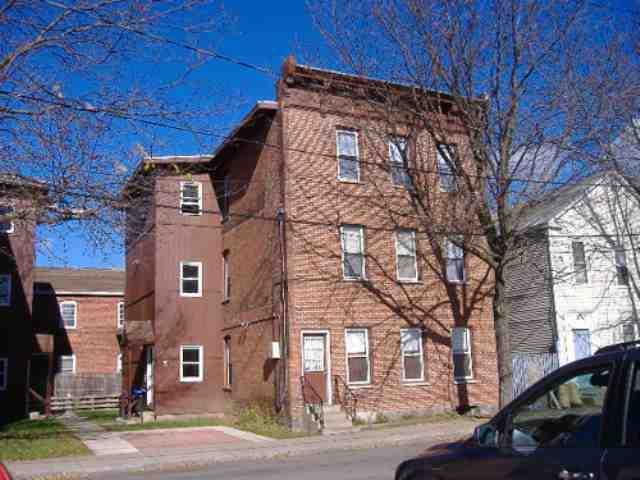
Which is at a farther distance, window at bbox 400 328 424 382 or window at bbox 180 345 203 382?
window at bbox 180 345 203 382

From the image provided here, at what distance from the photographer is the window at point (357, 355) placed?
856 inches

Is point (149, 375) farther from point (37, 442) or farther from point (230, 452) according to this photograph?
point (230, 452)

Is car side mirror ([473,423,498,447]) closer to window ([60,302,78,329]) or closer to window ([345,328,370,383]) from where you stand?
window ([345,328,370,383])

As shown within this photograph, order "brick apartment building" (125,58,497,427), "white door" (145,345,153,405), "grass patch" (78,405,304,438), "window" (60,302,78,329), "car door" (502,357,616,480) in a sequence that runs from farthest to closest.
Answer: "window" (60,302,78,329)
"white door" (145,345,153,405)
"brick apartment building" (125,58,497,427)
"grass patch" (78,405,304,438)
"car door" (502,357,616,480)

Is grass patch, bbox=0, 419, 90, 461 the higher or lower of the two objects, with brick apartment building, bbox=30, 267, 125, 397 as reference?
lower

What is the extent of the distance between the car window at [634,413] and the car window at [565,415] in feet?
0.60

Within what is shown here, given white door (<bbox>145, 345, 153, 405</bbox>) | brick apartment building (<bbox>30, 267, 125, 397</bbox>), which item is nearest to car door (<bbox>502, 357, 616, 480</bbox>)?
white door (<bbox>145, 345, 153, 405</bbox>)

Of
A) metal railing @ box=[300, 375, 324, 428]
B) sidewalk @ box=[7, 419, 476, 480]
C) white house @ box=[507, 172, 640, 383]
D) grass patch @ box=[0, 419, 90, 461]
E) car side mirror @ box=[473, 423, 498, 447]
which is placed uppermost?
white house @ box=[507, 172, 640, 383]

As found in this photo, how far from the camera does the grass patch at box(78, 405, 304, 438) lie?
20467 millimetres

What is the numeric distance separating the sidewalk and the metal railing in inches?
48.4

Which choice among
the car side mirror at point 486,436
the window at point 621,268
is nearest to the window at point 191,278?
the window at point 621,268

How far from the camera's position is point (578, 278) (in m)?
27.8

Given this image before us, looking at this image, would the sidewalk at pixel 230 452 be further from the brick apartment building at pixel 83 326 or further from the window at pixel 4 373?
the brick apartment building at pixel 83 326

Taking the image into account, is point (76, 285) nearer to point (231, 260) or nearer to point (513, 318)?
point (231, 260)
